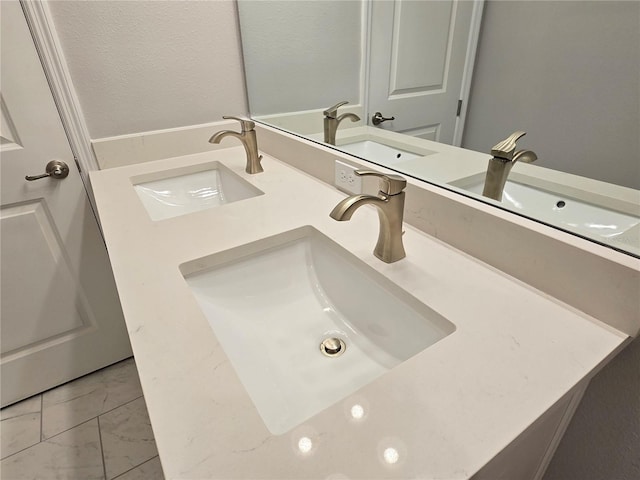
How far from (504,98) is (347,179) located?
1.40 ft

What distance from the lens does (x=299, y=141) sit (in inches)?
48.2

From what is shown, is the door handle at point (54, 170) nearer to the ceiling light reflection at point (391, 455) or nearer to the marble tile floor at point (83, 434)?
the marble tile floor at point (83, 434)

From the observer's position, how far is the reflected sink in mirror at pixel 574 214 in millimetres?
562

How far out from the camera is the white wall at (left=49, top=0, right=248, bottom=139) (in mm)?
1161

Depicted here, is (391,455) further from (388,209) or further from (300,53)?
(300,53)

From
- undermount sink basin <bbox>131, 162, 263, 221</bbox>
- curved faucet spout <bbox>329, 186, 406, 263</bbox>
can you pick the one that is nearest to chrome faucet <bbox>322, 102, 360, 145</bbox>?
undermount sink basin <bbox>131, 162, 263, 221</bbox>

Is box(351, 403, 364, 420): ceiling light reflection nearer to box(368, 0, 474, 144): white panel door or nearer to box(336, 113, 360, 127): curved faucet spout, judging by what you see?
box(368, 0, 474, 144): white panel door

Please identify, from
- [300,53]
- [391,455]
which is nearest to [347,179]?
[300,53]

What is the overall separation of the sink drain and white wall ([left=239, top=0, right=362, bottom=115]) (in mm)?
749

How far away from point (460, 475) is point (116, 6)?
1.51 meters

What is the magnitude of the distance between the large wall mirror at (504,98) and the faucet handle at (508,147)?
12 millimetres

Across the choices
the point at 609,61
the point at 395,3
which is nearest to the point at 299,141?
the point at 395,3

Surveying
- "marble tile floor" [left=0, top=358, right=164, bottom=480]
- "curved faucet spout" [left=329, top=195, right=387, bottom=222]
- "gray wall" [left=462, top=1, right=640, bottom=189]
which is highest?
"gray wall" [left=462, top=1, right=640, bottom=189]

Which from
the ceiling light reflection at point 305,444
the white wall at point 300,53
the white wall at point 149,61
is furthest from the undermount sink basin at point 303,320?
the white wall at point 149,61
